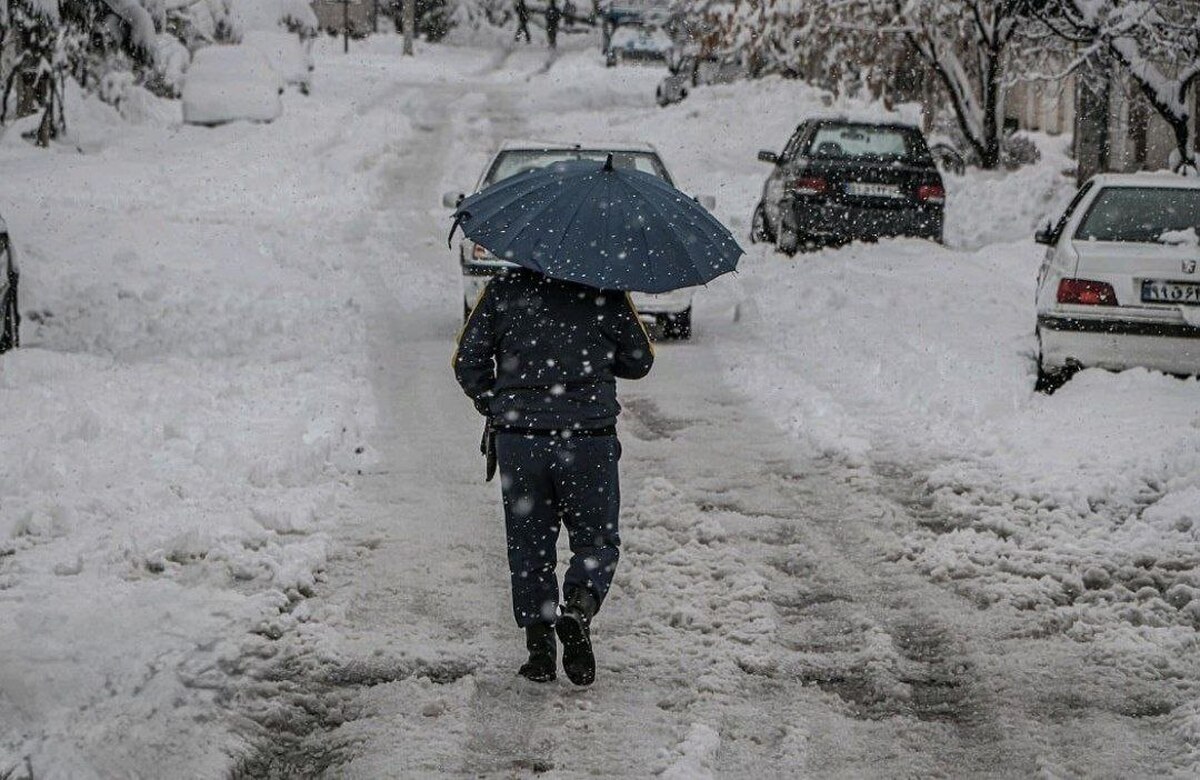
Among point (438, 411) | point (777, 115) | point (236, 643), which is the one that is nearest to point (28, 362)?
point (438, 411)

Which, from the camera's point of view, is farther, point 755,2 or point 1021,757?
point 755,2

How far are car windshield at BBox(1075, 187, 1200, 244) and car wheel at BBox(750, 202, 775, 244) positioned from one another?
8633 mm

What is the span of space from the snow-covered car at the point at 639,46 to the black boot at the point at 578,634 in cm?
4701

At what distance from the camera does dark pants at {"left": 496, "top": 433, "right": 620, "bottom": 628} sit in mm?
4918

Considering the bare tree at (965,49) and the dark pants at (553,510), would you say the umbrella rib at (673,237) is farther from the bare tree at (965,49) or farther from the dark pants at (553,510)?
the bare tree at (965,49)

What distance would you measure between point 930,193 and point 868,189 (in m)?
0.82

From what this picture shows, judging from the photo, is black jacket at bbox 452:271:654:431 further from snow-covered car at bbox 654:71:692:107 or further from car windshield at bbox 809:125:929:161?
snow-covered car at bbox 654:71:692:107

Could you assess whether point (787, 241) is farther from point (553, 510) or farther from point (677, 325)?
point (553, 510)

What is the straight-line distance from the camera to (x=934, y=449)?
8.85 meters

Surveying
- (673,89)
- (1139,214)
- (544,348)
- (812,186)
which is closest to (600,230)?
(544,348)

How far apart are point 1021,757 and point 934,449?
438 cm

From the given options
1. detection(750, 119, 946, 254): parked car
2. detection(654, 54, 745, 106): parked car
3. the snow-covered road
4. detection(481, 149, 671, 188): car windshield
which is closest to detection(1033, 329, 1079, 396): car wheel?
the snow-covered road

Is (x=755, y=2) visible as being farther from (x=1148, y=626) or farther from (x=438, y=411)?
(x=1148, y=626)

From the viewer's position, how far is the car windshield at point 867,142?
17.8 m
